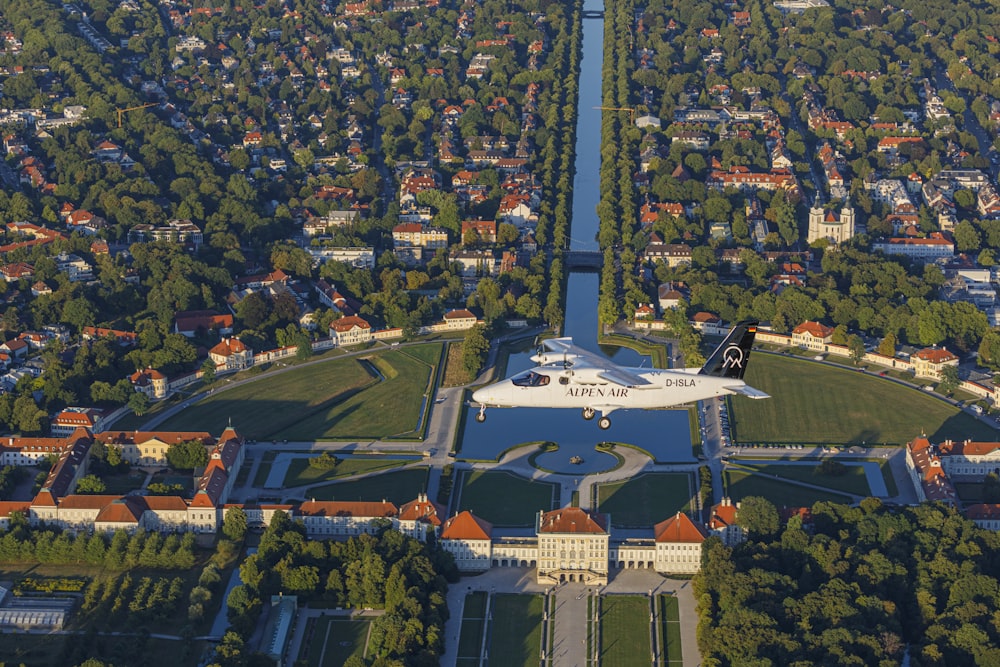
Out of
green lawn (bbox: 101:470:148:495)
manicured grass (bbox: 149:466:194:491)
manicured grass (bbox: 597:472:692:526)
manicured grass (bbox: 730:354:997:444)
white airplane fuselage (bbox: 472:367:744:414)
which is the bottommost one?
manicured grass (bbox: 730:354:997:444)

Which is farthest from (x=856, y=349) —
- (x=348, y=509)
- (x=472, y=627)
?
(x=472, y=627)

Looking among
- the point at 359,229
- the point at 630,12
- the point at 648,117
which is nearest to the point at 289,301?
the point at 359,229

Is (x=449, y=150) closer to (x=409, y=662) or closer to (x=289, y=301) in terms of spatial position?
(x=289, y=301)

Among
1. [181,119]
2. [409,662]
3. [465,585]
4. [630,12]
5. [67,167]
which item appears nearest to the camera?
[409,662]

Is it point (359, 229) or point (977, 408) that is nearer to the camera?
point (977, 408)

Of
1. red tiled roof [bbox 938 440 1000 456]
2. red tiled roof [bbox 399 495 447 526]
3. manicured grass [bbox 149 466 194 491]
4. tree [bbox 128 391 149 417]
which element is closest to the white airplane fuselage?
red tiled roof [bbox 399 495 447 526]

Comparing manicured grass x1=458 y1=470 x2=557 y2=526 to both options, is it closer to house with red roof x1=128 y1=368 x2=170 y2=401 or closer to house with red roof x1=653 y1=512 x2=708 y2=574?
house with red roof x1=653 y1=512 x2=708 y2=574

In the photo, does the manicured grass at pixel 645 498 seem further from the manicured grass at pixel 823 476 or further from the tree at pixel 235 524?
the tree at pixel 235 524

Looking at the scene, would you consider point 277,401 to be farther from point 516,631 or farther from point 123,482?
point 516,631
